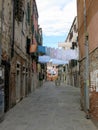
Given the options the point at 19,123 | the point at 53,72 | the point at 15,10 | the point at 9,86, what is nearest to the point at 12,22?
the point at 15,10

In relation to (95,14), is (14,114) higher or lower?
lower

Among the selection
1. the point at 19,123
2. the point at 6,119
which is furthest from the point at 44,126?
the point at 6,119

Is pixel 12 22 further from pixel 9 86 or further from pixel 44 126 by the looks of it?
pixel 44 126

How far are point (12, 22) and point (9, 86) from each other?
11.8ft

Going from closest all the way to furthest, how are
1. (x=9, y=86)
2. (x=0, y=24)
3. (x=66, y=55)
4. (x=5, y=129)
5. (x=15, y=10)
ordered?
1. (x=5, y=129)
2. (x=0, y=24)
3. (x=9, y=86)
4. (x=15, y=10)
5. (x=66, y=55)

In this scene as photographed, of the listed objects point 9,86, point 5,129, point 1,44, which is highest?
point 1,44

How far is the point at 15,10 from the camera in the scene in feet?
63.0

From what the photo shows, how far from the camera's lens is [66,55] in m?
27.9

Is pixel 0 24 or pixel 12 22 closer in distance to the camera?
pixel 0 24

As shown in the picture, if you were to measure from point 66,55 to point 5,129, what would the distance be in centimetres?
1750

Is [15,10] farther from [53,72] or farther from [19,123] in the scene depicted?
[53,72]

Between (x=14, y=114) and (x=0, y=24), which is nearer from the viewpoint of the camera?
(x=0, y=24)

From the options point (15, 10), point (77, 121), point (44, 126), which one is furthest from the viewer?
point (15, 10)

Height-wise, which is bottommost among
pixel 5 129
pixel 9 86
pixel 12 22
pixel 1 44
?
pixel 5 129
